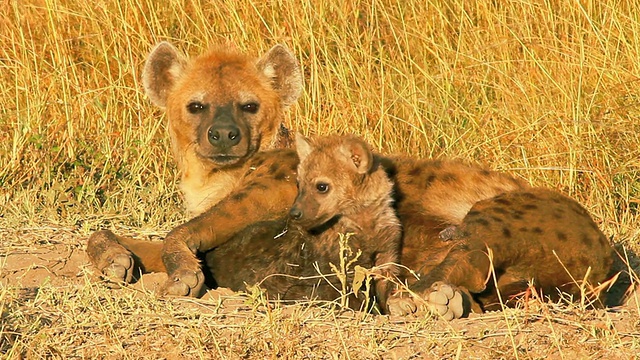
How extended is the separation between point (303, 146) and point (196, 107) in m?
1.01

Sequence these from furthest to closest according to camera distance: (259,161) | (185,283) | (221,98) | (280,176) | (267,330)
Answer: (221,98) → (259,161) → (280,176) → (185,283) → (267,330)

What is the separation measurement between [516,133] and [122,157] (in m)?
1.96

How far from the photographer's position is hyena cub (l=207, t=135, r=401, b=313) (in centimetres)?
371

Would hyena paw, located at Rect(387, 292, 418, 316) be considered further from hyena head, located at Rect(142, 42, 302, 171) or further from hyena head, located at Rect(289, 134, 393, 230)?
hyena head, located at Rect(142, 42, 302, 171)

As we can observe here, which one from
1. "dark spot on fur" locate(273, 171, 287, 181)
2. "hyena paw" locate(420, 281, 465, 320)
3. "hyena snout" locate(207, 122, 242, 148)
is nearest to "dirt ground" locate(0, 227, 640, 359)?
"hyena paw" locate(420, 281, 465, 320)

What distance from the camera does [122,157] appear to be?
17.8 feet

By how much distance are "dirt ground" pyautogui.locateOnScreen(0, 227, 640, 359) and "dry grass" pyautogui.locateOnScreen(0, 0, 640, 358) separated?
107 centimetres

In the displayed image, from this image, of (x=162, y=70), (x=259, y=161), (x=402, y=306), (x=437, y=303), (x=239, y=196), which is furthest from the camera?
(x=162, y=70)

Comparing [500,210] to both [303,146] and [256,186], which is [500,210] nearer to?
[303,146]

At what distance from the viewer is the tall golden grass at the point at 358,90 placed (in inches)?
199

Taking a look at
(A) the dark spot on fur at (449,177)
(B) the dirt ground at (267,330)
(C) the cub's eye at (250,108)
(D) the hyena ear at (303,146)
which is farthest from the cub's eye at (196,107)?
(B) the dirt ground at (267,330)

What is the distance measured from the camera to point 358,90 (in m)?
5.80

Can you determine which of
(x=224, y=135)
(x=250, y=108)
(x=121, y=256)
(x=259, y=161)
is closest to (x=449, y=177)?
(x=259, y=161)

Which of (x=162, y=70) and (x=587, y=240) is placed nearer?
(x=587, y=240)
